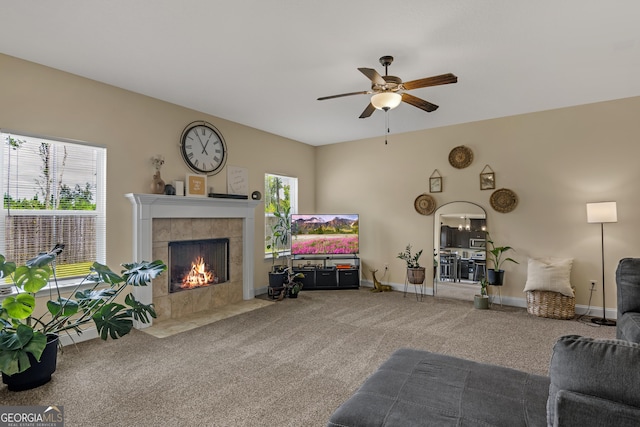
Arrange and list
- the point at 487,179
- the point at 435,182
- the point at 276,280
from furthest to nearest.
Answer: the point at 435,182, the point at 276,280, the point at 487,179

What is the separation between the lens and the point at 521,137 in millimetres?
4719

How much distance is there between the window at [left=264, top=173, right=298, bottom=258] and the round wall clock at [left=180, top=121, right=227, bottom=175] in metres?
1.04

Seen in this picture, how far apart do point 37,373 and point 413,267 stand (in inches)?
177

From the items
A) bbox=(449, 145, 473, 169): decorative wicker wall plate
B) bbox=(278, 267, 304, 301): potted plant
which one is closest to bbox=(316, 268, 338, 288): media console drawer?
bbox=(278, 267, 304, 301): potted plant

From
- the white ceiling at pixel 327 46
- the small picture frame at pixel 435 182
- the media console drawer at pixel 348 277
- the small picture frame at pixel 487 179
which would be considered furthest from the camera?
the media console drawer at pixel 348 277

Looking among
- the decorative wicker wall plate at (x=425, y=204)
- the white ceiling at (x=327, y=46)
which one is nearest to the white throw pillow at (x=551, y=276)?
the decorative wicker wall plate at (x=425, y=204)

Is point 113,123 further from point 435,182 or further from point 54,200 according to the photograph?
point 435,182

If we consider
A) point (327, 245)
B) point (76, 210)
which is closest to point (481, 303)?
point (327, 245)

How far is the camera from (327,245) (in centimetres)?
592

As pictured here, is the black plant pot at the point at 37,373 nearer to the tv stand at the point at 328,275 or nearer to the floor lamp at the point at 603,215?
the tv stand at the point at 328,275

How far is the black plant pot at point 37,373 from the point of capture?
7.95 feet

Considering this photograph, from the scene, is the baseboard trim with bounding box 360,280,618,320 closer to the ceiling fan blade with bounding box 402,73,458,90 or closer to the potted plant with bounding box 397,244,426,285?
the potted plant with bounding box 397,244,426,285

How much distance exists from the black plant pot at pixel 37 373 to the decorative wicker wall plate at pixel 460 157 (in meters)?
5.31

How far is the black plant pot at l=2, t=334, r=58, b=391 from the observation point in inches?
95.3
